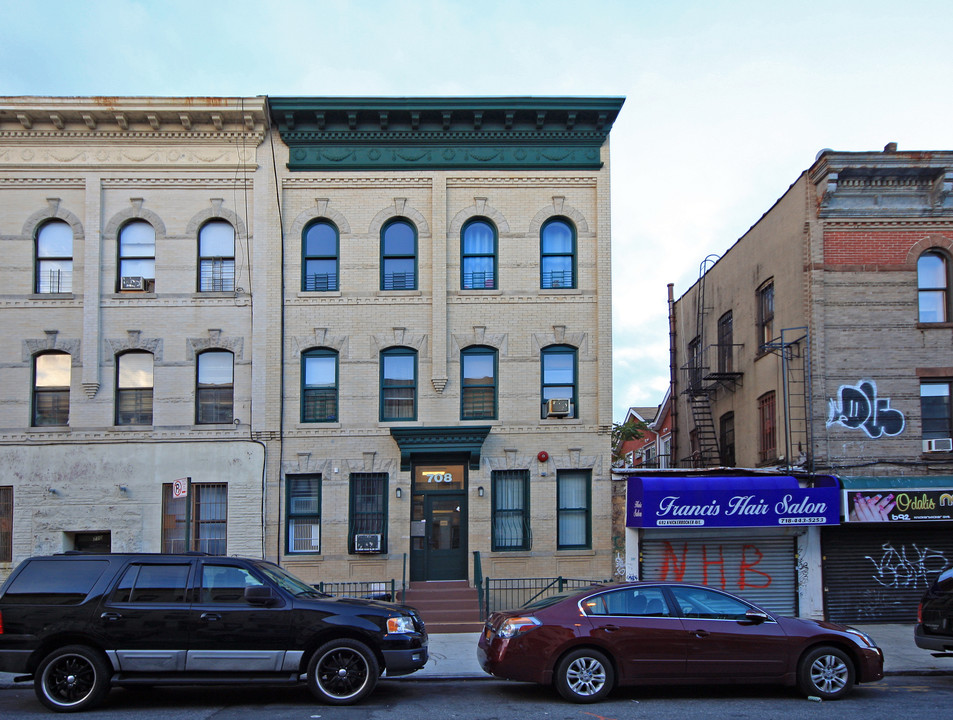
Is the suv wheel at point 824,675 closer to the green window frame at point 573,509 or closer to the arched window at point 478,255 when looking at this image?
the green window frame at point 573,509

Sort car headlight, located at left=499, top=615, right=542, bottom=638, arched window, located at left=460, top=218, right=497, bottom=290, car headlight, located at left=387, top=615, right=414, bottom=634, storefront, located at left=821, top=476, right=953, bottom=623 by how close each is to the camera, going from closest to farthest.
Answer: car headlight, located at left=499, top=615, right=542, bottom=638 → car headlight, located at left=387, top=615, right=414, bottom=634 → storefront, located at left=821, top=476, right=953, bottom=623 → arched window, located at left=460, top=218, right=497, bottom=290

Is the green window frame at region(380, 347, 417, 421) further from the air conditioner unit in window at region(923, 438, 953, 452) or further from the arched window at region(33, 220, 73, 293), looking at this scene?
the air conditioner unit in window at region(923, 438, 953, 452)

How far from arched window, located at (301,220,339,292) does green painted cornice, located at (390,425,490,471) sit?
361 centimetres

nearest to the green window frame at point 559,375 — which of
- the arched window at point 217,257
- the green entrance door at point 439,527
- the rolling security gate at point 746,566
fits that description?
the green entrance door at point 439,527

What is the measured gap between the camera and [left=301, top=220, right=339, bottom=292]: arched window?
815 inches

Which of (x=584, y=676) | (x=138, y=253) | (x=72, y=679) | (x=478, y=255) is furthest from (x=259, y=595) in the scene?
(x=138, y=253)

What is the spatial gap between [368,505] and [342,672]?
342 inches

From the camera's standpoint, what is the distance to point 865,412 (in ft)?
63.4

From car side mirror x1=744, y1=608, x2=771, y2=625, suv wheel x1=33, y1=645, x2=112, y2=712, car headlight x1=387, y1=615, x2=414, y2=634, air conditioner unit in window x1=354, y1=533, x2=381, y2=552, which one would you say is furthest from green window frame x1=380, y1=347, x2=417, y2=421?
car side mirror x1=744, y1=608, x2=771, y2=625

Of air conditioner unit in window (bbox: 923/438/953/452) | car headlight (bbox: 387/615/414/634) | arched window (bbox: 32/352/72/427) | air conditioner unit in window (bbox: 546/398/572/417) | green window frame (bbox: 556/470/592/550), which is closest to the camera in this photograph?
car headlight (bbox: 387/615/414/634)

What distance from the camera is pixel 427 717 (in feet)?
34.8

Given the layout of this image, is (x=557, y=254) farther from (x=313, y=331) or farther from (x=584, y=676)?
(x=584, y=676)

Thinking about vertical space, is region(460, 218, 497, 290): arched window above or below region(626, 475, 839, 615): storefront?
above

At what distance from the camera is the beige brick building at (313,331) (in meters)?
19.9
